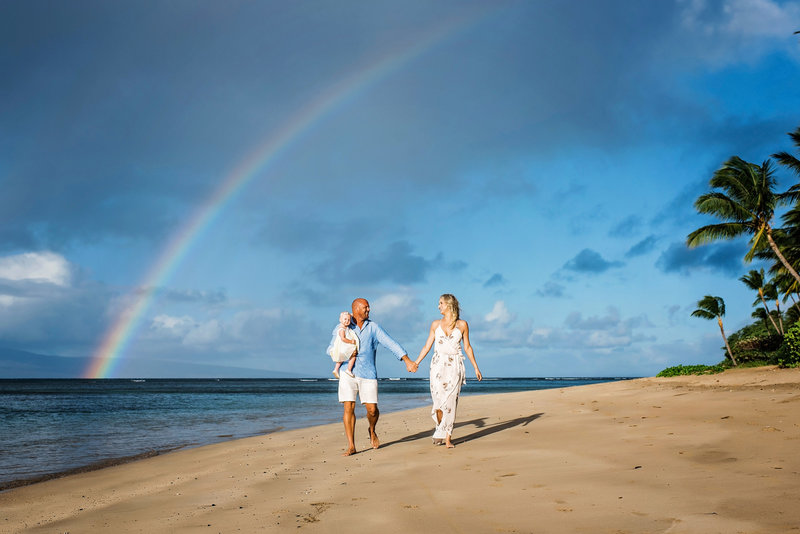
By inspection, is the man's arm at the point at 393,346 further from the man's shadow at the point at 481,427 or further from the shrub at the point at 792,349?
the shrub at the point at 792,349

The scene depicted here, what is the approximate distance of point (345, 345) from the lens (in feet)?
27.2

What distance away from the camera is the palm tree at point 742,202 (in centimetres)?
2705

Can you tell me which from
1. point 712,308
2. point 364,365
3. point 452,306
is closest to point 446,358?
point 452,306

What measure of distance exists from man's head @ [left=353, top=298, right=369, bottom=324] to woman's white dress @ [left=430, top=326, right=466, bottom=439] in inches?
46.4

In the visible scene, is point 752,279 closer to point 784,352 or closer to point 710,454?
point 784,352

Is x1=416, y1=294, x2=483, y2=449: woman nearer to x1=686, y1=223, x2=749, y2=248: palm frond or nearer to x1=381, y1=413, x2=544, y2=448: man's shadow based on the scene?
x1=381, y1=413, x2=544, y2=448: man's shadow

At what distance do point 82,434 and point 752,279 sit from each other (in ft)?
173

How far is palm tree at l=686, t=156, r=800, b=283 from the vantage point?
1065 inches

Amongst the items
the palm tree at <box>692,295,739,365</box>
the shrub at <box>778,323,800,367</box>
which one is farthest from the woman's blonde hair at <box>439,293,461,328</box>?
the palm tree at <box>692,295,739,365</box>

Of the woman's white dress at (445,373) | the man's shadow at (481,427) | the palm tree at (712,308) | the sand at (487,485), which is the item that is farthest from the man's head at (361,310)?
the palm tree at (712,308)

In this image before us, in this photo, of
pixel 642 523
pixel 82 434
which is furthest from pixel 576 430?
pixel 82 434

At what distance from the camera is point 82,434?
1623 centimetres

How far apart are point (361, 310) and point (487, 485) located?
3785 mm

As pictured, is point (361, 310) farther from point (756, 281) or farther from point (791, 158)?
point (756, 281)
